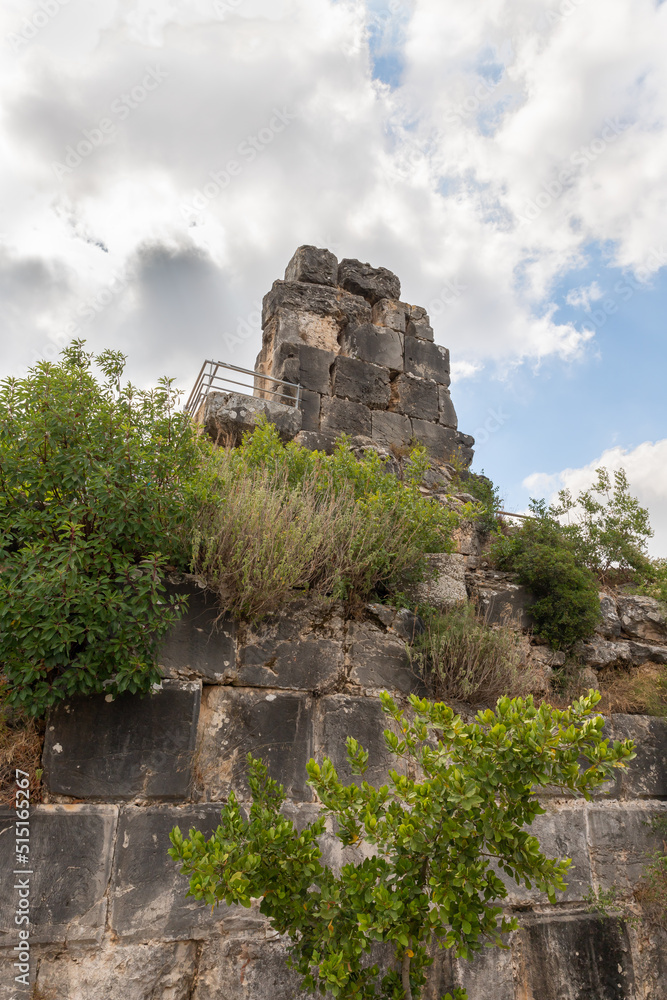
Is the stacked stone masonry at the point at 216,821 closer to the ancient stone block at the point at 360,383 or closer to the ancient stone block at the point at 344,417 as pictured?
the ancient stone block at the point at 344,417

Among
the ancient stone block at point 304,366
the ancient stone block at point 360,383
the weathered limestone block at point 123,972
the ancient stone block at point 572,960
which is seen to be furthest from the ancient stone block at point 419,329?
the weathered limestone block at point 123,972

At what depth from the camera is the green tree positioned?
2377mm

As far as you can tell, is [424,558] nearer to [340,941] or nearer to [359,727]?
[359,727]

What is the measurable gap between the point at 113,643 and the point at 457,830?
1.92 metres

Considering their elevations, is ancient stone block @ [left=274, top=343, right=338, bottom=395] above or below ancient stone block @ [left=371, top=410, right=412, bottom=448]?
above

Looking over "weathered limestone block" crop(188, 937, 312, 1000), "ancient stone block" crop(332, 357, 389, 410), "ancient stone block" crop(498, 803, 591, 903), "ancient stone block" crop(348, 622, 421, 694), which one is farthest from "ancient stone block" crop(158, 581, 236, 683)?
"ancient stone block" crop(332, 357, 389, 410)

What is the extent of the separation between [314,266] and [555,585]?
205 inches

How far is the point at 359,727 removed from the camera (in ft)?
13.5

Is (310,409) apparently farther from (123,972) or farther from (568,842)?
(123,972)

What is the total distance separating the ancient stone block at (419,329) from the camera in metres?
8.52

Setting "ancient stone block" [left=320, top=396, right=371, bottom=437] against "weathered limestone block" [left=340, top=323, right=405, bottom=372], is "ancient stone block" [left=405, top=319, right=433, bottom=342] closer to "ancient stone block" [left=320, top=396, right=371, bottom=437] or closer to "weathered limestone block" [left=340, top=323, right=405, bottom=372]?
"weathered limestone block" [left=340, top=323, right=405, bottom=372]

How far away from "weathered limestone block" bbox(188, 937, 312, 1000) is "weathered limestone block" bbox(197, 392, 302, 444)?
13.5ft

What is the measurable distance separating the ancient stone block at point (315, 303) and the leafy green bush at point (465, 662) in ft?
14.7

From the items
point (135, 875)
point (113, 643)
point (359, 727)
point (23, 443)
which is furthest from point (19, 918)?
point (23, 443)
